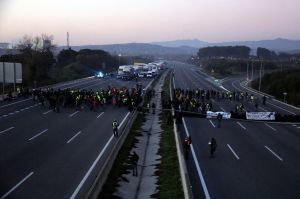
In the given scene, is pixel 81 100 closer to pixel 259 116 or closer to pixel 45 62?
pixel 259 116

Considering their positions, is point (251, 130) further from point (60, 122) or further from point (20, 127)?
point (20, 127)

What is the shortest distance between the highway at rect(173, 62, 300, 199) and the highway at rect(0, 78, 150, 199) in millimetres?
5146

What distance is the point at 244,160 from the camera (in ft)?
83.4

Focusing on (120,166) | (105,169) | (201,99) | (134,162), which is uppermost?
(105,169)

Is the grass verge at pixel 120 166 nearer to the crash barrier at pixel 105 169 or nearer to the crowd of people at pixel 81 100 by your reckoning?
the crash barrier at pixel 105 169

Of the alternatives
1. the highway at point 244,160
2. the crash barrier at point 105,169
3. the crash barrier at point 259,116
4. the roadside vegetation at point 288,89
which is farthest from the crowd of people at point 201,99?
the crash barrier at point 105,169

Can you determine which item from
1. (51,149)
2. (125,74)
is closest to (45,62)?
(125,74)

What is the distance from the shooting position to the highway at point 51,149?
18.3 metres

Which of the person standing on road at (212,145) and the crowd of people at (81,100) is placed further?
Answer: the crowd of people at (81,100)

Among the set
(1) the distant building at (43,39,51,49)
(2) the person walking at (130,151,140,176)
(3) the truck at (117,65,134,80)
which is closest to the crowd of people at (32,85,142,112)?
(2) the person walking at (130,151,140,176)

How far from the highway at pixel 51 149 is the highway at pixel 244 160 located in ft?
16.9

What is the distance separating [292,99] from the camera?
6806 centimetres

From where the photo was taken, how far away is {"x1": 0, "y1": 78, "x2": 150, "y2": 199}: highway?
60.1 ft

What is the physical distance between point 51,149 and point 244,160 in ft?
35.6
